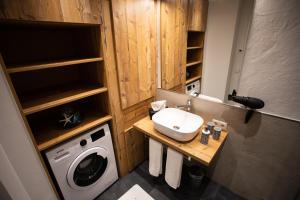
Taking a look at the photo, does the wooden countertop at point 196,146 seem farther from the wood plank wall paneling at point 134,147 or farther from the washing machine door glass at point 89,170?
the washing machine door glass at point 89,170

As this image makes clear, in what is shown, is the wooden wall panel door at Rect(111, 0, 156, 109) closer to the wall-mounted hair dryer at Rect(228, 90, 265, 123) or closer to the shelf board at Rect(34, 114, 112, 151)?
the shelf board at Rect(34, 114, 112, 151)

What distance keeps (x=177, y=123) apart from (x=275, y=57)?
937 mm

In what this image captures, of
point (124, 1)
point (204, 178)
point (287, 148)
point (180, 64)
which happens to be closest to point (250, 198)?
point (204, 178)

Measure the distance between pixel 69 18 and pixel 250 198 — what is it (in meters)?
2.31

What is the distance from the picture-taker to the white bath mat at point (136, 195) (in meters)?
1.60

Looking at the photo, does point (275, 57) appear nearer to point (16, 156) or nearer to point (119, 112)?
point (119, 112)

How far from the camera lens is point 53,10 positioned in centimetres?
92

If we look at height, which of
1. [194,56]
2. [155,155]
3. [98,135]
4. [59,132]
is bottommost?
[155,155]

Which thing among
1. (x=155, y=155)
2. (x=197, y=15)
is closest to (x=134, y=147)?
(x=155, y=155)

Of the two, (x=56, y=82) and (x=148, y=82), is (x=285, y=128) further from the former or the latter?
(x=56, y=82)

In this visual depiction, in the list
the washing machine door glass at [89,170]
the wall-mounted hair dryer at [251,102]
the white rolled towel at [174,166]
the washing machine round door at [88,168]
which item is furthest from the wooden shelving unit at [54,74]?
the wall-mounted hair dryer at [251,102]

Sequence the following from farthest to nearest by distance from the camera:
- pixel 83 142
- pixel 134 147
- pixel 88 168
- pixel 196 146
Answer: pixel 134 147 < pixel 88 168 < pixel 83 142 < pixel 196 146

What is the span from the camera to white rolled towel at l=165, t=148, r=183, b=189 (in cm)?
131

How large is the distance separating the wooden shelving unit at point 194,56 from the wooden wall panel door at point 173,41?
6 cm
